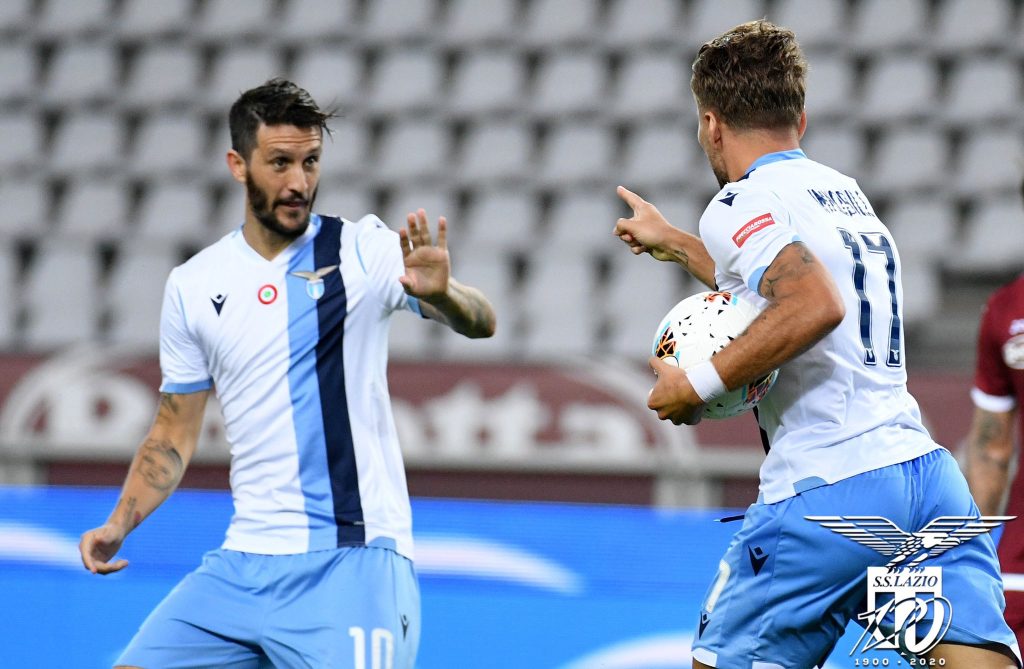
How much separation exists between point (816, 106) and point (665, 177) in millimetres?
1411

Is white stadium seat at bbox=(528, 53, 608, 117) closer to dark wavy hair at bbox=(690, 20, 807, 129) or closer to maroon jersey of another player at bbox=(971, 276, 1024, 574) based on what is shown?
maroon jersey of another player at bbox=(971, 276, 1024, 574)

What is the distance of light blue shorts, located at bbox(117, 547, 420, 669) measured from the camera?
349cm

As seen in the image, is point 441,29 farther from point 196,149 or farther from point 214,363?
point 214,363

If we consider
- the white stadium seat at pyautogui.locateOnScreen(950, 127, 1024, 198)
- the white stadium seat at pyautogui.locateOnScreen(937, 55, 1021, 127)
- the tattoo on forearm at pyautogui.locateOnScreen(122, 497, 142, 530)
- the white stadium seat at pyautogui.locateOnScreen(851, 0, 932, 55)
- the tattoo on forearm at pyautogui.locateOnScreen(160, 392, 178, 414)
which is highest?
the white stadium seat at pyautogui.locateOnScreen(851, 0, 932, 55)

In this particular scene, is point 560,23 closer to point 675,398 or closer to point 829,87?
point 829,87

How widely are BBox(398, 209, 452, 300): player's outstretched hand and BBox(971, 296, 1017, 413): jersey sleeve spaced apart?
1789 millimetres

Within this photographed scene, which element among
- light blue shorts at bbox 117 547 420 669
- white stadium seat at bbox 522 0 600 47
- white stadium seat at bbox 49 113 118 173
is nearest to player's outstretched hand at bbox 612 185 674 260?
light blue shorts at bbox 117 547 420 669

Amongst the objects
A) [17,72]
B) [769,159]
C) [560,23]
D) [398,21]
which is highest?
[398,21]

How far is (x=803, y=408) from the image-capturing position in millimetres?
3139

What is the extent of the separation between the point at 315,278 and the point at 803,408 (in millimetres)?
1565

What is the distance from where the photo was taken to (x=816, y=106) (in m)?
10.5

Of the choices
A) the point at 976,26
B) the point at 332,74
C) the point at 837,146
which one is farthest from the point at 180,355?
the point at 976,26

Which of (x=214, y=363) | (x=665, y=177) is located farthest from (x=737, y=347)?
(x=665, y=177)

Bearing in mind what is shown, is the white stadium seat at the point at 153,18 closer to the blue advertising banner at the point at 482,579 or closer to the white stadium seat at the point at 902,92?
the white stadium seat at the point at 902,92
